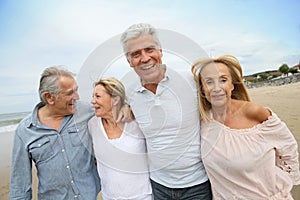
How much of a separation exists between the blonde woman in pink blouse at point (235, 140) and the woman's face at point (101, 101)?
1.25ft

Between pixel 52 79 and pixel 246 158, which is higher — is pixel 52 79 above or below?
above

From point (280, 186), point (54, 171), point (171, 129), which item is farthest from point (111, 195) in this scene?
point (280, 186)

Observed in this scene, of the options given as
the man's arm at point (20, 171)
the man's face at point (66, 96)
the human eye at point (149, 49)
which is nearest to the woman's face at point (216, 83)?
the human eye at point (149, 49)

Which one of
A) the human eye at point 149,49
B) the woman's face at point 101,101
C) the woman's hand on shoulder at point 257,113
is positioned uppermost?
the human eye at point 149,49

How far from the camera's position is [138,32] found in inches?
36.6

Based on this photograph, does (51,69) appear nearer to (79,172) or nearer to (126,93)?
(126,93)

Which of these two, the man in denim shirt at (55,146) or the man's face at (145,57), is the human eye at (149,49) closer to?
the man's face at (145,57)

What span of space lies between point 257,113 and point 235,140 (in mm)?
145

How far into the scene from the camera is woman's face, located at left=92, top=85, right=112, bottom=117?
1011 mm

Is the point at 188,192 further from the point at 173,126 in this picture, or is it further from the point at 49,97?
the point at 49,97

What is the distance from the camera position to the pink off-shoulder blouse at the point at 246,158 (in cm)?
94

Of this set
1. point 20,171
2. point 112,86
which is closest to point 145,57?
point 112,86

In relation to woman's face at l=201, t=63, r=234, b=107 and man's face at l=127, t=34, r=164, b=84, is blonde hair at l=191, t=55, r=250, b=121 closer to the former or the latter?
woman's face at l=201, t=63, r=234, b=107

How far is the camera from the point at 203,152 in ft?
3.20
